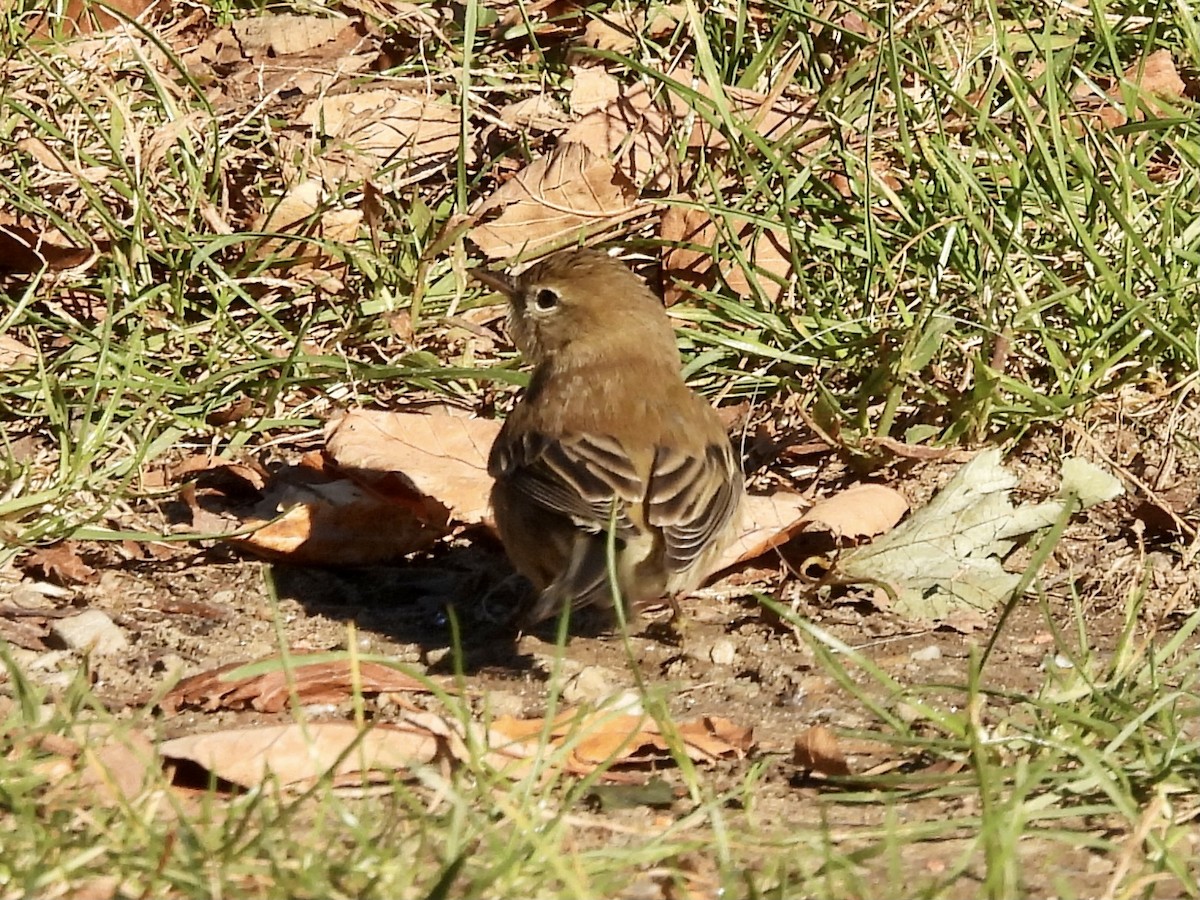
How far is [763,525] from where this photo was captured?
6.27m

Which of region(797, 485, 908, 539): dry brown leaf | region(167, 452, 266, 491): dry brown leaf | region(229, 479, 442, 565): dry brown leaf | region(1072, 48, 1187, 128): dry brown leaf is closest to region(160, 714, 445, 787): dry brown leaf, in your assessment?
region(229, 479, 442, 565): dry brown leaf

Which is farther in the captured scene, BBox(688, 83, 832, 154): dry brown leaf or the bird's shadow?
BBox(688, 83, 832, 154): dry brown leaf

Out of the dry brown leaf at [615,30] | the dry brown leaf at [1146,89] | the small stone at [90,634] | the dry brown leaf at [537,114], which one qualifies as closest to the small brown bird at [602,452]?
the dry brown leaf at [537,114]

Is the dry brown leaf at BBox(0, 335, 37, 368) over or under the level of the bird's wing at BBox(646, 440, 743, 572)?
under

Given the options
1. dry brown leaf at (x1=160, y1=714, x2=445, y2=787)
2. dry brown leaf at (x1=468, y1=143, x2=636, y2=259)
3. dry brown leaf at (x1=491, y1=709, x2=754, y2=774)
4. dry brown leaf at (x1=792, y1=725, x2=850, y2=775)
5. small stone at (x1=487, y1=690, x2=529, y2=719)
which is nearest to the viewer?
dry brown leaf at (x1=160, y1=714, x2=445, y2=787)

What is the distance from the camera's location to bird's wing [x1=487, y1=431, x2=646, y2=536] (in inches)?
216

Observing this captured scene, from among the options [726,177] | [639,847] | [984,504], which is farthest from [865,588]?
[639,847]

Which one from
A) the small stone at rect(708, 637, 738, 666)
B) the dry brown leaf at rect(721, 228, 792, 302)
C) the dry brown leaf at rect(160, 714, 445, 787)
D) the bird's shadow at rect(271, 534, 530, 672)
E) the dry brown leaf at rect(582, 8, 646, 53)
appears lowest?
the bird's shadow at rect(271, 534, 530, 672)

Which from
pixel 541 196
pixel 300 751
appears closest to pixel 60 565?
pixel 300 751

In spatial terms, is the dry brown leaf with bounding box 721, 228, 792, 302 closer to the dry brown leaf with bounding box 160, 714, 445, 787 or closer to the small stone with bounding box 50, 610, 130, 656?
the small stone with bounding box 50, 610, 130, 656

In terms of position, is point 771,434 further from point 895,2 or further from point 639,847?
point 639,847

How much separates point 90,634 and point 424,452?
1466mm

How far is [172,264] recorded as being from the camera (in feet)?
22.5

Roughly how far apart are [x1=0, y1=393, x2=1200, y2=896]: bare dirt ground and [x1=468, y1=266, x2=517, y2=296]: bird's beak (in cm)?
88
